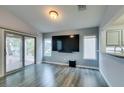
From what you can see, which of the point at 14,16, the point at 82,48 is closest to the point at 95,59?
the point at 82,48

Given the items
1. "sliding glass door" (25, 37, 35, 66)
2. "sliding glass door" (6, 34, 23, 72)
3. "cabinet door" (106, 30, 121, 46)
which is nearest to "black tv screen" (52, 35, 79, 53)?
"sliding glass door" (25, 37, 35, 66)

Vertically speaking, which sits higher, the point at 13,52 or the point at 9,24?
the point at 9,24

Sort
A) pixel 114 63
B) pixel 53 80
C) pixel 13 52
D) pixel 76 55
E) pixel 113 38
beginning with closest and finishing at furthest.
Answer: pixel 114 63 → pixel 53 80 → pixel 113 38 → pixel 13 52 → pixel 76 55

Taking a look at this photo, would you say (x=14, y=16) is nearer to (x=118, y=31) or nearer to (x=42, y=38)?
(x=42, y=38)

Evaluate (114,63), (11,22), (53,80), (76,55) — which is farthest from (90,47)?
(11,22)

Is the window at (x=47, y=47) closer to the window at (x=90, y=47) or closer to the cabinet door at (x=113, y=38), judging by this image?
the window at (x=90, y=47)

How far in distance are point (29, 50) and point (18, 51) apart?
37.3 inches

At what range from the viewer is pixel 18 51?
→ 525 cm

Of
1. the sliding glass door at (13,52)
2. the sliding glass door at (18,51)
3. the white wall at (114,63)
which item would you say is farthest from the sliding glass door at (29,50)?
the white wall at (114,63)

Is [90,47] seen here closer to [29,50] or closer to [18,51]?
[29,50]

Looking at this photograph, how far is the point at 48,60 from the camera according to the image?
23.5 feet

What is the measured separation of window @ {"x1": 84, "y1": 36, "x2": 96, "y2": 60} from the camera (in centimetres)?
551
